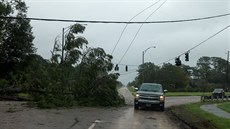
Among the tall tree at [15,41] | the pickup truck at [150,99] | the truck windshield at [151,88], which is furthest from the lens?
the tall tree at [15,41]

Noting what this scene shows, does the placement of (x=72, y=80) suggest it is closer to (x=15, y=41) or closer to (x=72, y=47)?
(x=72, y=47)

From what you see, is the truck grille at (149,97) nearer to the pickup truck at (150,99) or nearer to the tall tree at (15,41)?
the pickup truck at (150,99)

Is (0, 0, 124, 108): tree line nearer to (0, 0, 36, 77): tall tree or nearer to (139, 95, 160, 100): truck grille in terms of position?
(139, 95, 160, 100): truck grille

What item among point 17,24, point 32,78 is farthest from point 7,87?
point 17,24

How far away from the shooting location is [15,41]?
69750mm

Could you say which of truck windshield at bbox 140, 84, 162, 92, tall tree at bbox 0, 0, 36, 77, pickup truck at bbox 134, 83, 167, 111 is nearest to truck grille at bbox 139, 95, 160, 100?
pickup truck at bbox 134, 83, 167, 111

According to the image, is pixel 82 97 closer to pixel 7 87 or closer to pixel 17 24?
pixel 7 87

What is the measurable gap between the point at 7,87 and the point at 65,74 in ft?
21.4

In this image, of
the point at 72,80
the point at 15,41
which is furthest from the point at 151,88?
the point at 15,41

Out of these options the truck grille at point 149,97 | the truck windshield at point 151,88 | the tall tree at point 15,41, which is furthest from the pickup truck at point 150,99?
the tall tree at point 15,41

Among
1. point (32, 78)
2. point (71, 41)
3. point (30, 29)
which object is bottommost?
point (32, 78)

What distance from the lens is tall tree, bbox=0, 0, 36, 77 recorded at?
6856 cm

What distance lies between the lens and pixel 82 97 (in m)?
32.0

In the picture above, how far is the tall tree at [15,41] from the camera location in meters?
68.6
